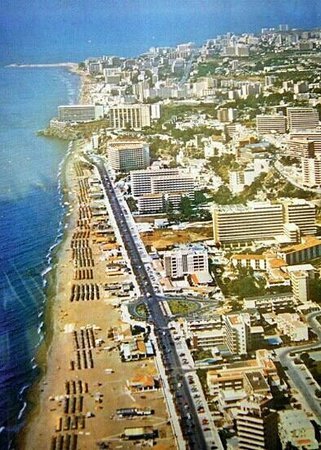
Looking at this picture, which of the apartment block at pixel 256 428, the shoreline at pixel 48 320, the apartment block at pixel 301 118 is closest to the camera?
the apartment block at pixel 256 428

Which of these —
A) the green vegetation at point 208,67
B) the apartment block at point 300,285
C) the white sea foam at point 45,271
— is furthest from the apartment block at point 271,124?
the white sea foam at point 45,271

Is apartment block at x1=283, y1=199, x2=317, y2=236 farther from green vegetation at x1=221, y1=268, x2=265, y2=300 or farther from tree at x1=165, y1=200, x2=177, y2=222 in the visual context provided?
tree at x1=165, y1=200, x2=177, y2=222

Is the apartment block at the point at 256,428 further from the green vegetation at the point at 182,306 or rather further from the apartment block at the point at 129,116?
the apartment block at the point at 129,116

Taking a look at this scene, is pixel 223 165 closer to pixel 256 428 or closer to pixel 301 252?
pixel 301 252

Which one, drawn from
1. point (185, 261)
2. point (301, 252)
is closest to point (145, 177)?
point (185, 261)

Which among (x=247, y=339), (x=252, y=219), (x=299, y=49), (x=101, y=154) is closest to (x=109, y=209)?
(x=101, y=154)
